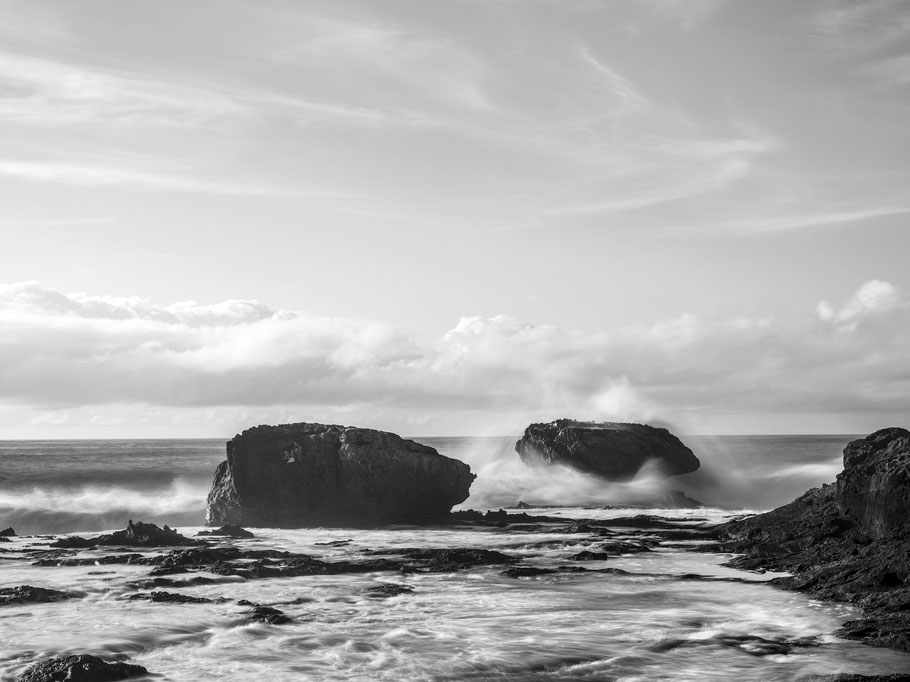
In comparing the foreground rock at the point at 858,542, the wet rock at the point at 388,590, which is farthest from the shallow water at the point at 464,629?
the foreground rock at the point at 858,542

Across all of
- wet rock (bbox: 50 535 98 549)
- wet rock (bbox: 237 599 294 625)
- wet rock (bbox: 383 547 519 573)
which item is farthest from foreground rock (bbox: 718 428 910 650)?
wet rock (bbox: 50 535 98 549)

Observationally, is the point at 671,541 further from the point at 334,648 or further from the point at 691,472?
the point at 691,472

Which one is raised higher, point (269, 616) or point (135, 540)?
point (135, 540)

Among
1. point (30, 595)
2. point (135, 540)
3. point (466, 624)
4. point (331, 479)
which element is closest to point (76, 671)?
point (466, 624)

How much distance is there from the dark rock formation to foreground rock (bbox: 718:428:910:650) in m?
16.3

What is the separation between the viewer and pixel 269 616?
82.7ft

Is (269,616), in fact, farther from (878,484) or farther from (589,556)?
(878,484)

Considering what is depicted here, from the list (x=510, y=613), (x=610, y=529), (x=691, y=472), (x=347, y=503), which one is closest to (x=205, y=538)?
(x=347, y=503)

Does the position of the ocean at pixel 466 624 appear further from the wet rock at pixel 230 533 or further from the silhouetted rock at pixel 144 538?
the silhouetted rock at pixel 144 538

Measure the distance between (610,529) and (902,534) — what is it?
19.4m

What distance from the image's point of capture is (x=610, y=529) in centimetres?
4725

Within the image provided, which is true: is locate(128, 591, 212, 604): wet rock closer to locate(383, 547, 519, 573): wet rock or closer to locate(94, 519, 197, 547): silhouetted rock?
locate(383, 547, 519, 573): wet rock

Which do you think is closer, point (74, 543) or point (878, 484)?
point (878, 484)

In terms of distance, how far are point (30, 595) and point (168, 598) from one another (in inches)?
164
